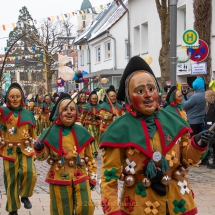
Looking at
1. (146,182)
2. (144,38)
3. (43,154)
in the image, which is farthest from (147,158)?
(144,38)

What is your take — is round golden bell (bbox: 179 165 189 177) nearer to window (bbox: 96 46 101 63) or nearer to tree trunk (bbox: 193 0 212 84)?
tree trunk (bbox: 193 0 212 84)

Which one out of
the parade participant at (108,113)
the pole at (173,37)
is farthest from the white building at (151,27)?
the pole at (173,37)

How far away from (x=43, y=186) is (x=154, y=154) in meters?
5.71

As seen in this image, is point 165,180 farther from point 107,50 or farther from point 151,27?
point 107,50

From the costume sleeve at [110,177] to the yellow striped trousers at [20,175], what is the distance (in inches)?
143

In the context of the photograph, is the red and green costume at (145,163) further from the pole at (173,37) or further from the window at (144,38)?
the window at (144,38)

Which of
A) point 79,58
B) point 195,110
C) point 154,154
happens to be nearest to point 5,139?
point 154,154

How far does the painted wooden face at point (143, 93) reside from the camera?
3650 millimetres

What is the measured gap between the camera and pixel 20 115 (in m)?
7.39

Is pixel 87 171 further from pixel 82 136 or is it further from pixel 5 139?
pixel 5 139

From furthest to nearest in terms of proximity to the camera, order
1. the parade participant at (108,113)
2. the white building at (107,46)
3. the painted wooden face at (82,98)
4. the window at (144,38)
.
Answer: the white building at (107,46) < the window at (144,38) < the painted wooden face at (82,98) < the parade participant at (108,113)

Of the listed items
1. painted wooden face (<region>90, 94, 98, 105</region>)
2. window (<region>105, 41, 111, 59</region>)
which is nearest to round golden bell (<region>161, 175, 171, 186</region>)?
painted wooden face (<region>90, 94, 98, 105</region>)

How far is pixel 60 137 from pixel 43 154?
0.34m

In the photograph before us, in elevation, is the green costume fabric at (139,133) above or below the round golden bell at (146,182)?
above
